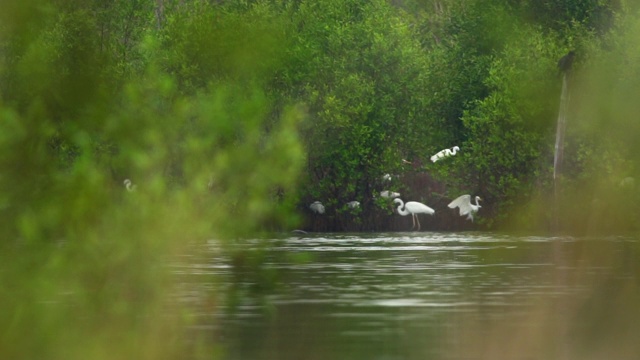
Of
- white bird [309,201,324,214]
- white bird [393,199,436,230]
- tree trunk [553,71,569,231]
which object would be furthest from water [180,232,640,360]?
white bird [309,201,324,214]

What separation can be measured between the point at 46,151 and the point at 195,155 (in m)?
1.20

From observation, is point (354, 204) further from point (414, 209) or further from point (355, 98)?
point (355, 98)

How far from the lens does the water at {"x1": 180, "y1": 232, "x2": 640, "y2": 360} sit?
15.4 m

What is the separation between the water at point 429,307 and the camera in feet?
50.6

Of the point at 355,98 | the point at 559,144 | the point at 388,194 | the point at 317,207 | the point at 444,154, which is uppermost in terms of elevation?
the point at 355,98

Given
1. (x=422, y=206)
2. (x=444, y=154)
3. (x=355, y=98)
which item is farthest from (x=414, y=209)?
(x=355, y=98)

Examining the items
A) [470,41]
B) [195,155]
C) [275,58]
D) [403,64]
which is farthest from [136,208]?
[470,41]

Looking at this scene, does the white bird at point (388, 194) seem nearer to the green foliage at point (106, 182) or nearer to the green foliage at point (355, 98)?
the green foliage at point (355, 98)

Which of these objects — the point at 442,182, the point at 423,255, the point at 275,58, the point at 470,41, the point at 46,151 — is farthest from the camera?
the point at 470,41

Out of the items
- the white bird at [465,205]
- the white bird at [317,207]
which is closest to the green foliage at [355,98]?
the white bird at [317,207]

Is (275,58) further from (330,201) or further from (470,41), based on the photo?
(470,41)

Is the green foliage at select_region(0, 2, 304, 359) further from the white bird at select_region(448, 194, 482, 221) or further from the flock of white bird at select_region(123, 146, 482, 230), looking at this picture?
the white bird at select_region(448, 194, 482, 221)

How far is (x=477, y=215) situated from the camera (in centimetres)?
5809

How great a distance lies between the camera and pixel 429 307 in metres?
19.8
